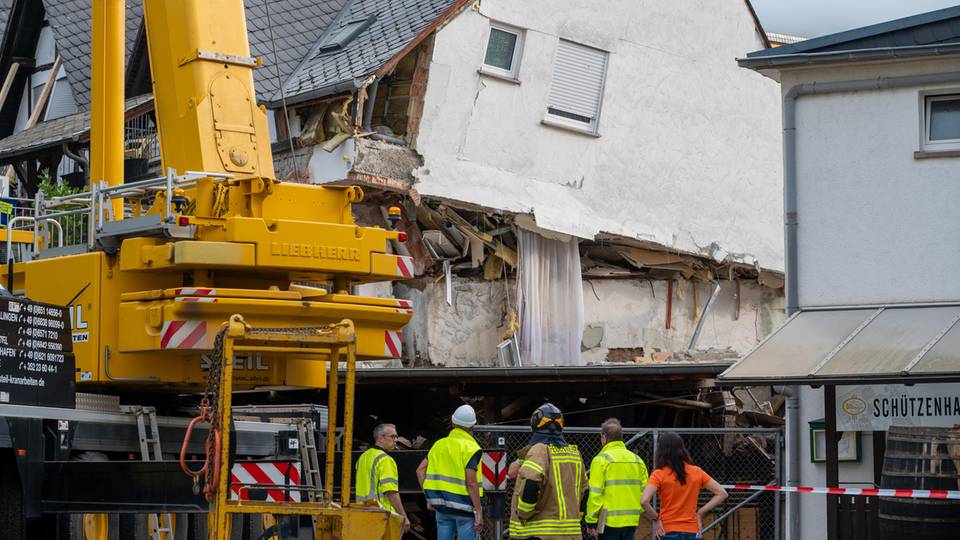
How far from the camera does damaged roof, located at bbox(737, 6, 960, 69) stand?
1656 centimetres

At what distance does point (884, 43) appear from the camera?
16.9m

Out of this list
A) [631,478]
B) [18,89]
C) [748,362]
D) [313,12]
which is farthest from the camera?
[18,89]

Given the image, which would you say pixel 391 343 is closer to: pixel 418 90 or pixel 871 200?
pixel 871 200

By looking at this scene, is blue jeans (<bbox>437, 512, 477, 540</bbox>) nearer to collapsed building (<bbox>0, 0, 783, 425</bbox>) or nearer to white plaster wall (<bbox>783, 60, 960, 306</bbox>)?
white plaster wall (<bbox>783, 60, 960, 306</bbox>)

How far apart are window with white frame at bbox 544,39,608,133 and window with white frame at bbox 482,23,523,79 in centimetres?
68

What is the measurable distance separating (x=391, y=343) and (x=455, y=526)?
1.84 metres

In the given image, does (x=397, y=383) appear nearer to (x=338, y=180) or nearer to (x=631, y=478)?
(x=338, y=180)

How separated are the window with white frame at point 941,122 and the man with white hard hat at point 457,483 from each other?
6.09 meters

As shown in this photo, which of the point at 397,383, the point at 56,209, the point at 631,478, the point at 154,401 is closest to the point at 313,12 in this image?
the point at 397,383

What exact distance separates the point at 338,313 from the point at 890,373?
4.92 metres

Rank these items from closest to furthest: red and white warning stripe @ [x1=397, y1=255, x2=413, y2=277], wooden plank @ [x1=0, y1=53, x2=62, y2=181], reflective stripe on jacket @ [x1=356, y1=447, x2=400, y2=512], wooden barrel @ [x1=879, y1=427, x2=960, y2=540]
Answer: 1. wooden barrel @ [x1=879, y1=427, x2=960, y2=540]
2. reflective stripe on jacket @ [x1=356, y1=447, x2=400, y2=512]
3. red and white warning stripe @ [x1=397, y1=255, x2=413, y2=277]
4. wooden plank @ [x1=0, y1=53, x2=62, y2=181]

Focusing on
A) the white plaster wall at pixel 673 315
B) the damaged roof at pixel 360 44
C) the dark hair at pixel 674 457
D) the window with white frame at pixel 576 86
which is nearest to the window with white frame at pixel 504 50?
the window with white frame at pixel 576 86

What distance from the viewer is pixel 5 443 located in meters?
12.4

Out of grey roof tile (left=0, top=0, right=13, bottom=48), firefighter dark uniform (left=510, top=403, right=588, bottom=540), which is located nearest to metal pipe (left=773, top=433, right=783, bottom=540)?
firefighter dark uniform (left=510, top=403, right=588, bottom=540)
